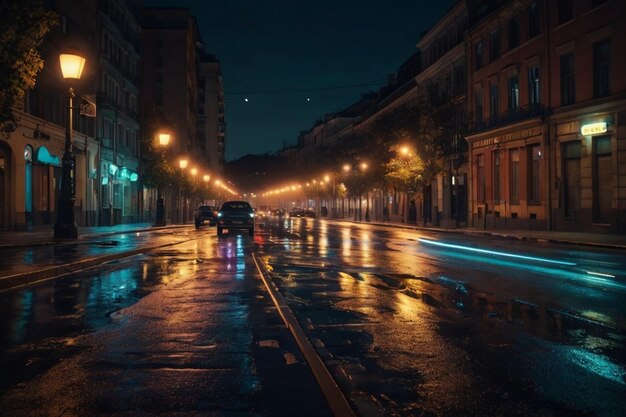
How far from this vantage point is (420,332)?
741 centimetres

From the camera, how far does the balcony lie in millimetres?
34719

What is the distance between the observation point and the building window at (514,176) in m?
38.2

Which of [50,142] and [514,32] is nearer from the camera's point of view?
[50,142]

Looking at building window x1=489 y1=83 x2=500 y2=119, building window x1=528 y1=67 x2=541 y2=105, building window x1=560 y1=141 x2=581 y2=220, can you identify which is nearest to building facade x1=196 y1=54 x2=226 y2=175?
building window x1=489 y1=83 x2=500 y2=119

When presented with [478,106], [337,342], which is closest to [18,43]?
[337,342]

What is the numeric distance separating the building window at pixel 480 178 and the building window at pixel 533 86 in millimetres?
6878

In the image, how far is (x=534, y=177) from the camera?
36.6 metres

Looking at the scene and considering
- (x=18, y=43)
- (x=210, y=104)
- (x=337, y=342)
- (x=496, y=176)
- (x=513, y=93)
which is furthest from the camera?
(x=210, y=104)

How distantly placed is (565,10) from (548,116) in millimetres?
5576

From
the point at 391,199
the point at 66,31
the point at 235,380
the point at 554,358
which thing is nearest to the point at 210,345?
the point at 235,380

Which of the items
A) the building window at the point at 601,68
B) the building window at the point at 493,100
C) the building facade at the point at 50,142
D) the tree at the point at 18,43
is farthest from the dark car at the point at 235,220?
the tree at the point at 18,43

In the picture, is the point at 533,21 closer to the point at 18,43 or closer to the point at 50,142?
the point at 50,142

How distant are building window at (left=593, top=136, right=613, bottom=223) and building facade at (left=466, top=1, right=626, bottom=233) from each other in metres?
0.05

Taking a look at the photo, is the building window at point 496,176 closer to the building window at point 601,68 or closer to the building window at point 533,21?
the building window at point 533,21
